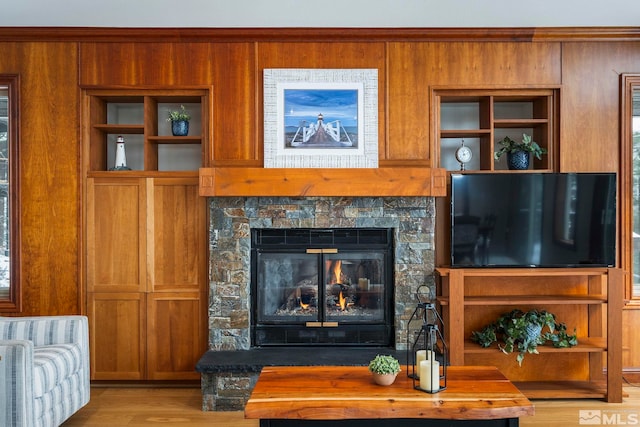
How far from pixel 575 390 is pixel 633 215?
1.40m

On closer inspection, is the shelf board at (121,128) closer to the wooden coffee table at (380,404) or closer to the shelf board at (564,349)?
the wooden coffee table at (380,404)

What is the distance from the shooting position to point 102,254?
385 centimetres

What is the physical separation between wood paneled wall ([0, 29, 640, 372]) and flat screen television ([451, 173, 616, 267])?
0.27 metres

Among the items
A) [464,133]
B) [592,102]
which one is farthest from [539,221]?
[592,102]

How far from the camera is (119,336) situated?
385 centimetres

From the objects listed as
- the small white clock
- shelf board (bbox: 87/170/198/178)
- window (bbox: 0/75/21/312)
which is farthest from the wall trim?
shelf board (bbox: 87/170/198/178)

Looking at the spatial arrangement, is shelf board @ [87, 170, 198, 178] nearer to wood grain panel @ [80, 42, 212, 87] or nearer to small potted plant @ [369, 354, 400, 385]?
wood grain panel @ [80, 42, 212, 87]

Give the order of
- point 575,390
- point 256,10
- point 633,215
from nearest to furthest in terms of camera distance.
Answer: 1. point 256,10
2. point 575,390
3. point 633,215

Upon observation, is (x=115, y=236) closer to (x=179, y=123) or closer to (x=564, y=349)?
(x=179, y=123)

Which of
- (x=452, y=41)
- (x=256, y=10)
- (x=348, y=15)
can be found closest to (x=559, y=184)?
(x=452, y=41)

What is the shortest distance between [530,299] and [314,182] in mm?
1693

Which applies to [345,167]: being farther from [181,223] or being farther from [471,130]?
[181,223]

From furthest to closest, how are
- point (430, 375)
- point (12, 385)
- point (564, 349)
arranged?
point (564, 349)
point (12, 385)
point (430, 375)

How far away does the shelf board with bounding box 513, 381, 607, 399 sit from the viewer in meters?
3.60
